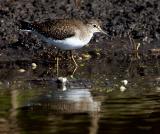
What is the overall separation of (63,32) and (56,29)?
0.21 m

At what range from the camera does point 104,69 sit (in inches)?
534

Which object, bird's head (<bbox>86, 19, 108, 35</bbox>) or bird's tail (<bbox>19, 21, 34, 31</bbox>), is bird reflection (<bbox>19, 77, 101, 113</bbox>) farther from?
bird's head (<bbox>86, 19, 108, 35</bbox>)

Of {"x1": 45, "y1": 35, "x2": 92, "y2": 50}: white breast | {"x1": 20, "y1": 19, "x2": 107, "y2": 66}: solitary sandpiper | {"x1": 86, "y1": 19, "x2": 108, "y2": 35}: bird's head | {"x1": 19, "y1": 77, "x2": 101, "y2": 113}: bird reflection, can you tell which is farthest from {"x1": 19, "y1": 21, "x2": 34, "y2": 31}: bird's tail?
{"x1": 19, "y1": 77, "x2": 101, "y2": 113}: bird reflection

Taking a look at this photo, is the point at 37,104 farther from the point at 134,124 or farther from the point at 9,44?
the point at 9,44

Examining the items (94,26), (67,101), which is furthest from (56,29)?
(67,101)

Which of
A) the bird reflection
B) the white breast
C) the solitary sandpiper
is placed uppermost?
the solitary sandpiper

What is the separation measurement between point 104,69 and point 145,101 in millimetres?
2928

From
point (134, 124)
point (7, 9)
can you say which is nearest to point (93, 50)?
point (7, 9)

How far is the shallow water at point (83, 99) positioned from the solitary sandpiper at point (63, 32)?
17.0 inches

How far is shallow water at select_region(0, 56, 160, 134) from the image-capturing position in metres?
9.22

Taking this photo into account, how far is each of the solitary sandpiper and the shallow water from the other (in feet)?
1.42

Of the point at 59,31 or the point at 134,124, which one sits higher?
the point at 59,31

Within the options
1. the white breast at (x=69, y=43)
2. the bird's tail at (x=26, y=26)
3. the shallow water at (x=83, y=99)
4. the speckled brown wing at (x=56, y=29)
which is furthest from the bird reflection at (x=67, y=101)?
the bird's tail at (x=26, y=26)

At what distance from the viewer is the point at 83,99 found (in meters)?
11.0
